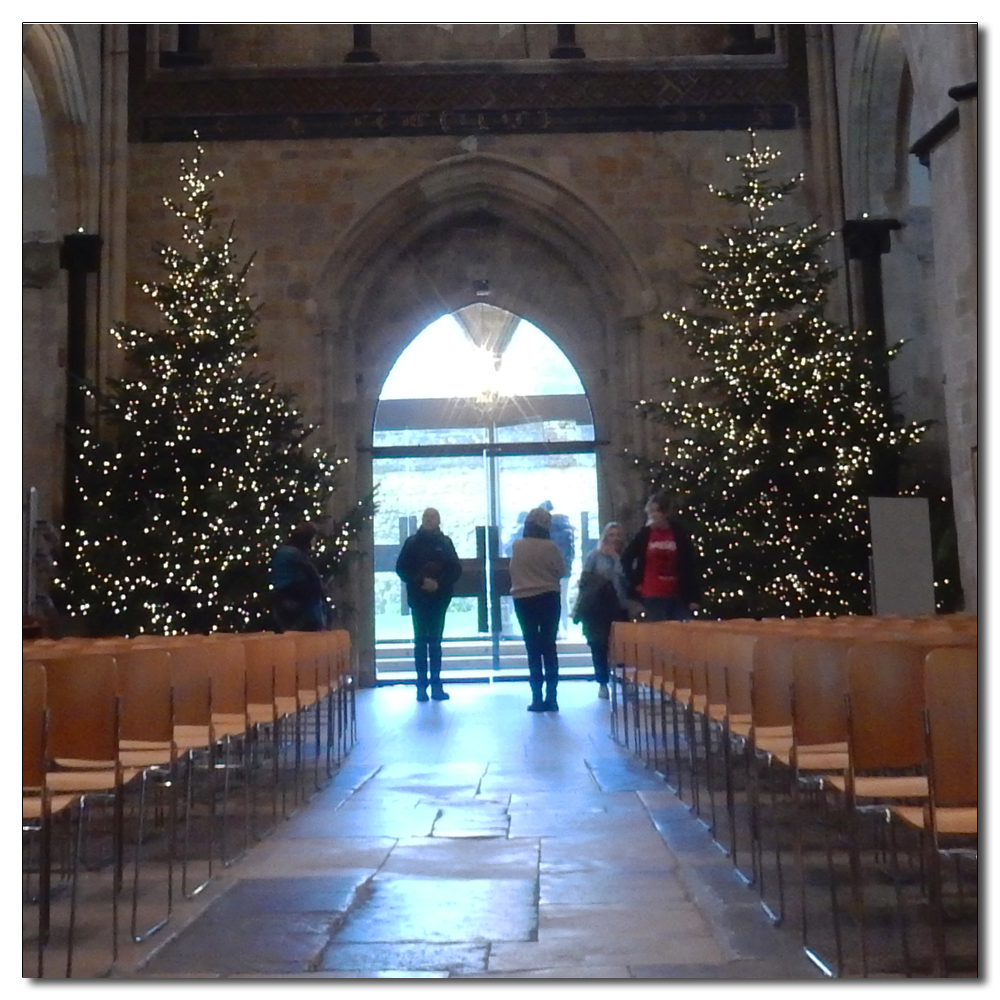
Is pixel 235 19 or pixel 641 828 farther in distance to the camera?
pixel 641 828

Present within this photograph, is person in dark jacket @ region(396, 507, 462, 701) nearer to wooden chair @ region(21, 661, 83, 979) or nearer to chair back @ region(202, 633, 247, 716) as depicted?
chair back @ region(202, 633, 247, 716)

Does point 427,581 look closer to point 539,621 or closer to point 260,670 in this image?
point 539,621

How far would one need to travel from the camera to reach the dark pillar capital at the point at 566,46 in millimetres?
13211

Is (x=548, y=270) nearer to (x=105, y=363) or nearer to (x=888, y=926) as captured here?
(x=105, y=363)

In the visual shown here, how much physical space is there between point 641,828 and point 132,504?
7.15 meters

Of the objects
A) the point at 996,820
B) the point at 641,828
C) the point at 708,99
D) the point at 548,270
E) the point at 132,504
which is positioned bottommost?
the point at 641,828

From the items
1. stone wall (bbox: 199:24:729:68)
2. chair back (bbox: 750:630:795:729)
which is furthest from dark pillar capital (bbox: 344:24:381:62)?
chair back (bbox: 750:630:795:729)

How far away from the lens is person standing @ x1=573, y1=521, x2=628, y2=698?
10656 mm

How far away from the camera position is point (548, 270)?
14.4 meters

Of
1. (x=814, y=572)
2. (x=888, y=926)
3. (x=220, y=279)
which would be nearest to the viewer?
(x=888, y=926)

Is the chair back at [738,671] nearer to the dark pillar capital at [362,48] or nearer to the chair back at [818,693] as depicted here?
the chair back at [818,693]

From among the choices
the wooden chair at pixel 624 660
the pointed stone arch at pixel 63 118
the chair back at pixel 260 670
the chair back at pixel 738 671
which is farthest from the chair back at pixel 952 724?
the pointed stone arch at pixel 63 118

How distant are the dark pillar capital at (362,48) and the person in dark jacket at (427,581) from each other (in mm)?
4931

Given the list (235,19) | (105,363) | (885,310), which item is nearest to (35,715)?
(235,19)
